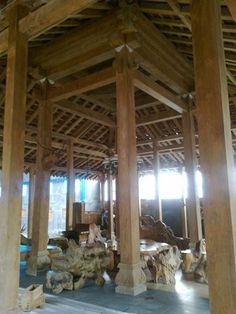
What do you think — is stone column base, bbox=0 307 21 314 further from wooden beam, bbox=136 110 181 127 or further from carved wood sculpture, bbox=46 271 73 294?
wooden beam, bbox=136 110 181 127

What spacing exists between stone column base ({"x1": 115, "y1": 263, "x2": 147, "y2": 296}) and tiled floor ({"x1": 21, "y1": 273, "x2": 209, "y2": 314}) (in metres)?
0.10

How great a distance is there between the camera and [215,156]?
79.4 inches

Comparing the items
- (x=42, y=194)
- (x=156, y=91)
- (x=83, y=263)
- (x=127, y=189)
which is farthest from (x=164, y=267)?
(x=156, y=91)

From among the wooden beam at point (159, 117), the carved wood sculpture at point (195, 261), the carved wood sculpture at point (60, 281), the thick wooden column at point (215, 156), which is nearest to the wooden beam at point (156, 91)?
the wooden beam at point (159, 117)

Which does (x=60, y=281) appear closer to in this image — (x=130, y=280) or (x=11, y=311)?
(x=130, y=280)

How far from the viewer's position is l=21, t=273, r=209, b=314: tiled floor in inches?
140

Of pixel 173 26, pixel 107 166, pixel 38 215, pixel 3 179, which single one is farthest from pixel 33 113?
pixel 3 179

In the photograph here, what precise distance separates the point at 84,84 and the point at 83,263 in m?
3.72

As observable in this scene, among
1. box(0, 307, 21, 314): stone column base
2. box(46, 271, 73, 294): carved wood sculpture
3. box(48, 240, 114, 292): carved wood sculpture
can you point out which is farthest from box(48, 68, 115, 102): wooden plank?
box(0, 307, 21, 314): stone column base

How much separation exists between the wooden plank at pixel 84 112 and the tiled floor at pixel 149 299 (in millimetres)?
4720

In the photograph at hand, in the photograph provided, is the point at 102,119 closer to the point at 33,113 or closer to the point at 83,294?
the point at 33,113

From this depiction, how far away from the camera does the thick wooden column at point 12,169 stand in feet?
10.6

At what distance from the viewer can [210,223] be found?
1.96 meters

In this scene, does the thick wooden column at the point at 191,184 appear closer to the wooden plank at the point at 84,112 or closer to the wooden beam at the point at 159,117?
the wooden beam at the point at 159,117
